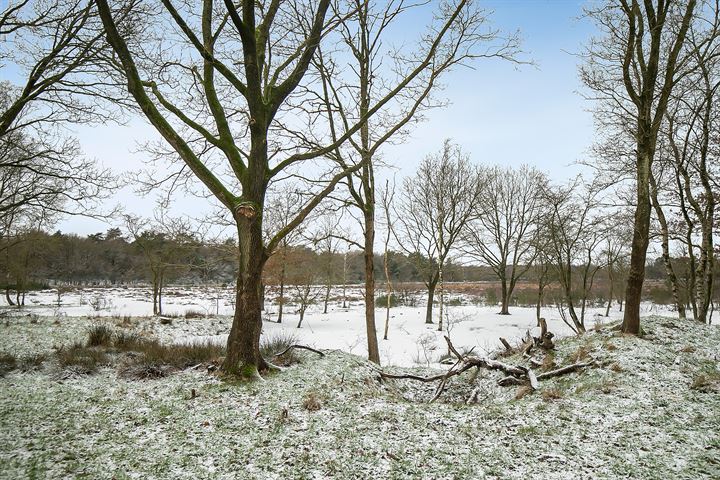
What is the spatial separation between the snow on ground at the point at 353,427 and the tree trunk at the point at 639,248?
103 cm

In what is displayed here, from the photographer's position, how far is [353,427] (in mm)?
3930

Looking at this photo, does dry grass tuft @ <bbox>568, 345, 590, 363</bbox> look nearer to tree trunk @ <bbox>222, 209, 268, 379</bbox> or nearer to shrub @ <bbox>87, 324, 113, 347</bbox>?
tree trunk @ <bbox>222, 209, 268, 379</bbox>

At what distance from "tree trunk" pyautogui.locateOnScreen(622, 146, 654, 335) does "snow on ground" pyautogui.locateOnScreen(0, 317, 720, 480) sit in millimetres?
1033

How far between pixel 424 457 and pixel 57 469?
3078 mm

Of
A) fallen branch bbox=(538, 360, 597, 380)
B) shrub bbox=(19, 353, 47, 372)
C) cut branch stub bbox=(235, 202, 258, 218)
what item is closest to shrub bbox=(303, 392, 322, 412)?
cut branch stub bbox=(235, 202, 258, 218)

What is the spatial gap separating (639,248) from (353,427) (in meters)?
6.73

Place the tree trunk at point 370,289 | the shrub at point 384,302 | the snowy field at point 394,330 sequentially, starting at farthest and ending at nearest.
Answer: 1. the shrub at point 384,302
2. the snowy field at point 394,330
3. the tree trunk at point 370,289

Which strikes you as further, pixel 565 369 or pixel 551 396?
pixel 565 369

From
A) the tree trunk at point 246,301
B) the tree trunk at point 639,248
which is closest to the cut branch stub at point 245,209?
the tree trunk at point 246,301

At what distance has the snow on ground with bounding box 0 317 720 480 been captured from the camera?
3.04 metres

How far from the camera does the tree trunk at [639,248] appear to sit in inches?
273

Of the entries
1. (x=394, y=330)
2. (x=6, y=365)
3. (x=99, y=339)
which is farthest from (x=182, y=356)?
(x=394, y=330)

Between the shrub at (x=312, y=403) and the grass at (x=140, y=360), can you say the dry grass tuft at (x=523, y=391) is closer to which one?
the shrub at (x=312, y=403)

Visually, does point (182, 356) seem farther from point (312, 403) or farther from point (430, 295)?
point (430, 295)
